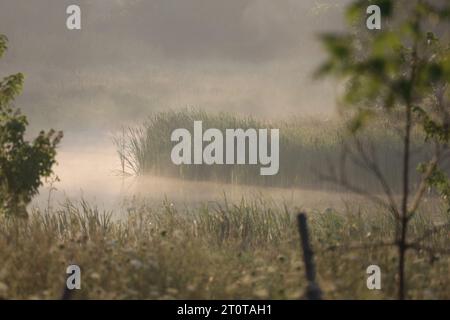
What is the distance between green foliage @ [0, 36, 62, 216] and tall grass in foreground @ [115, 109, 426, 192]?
45.7 ft

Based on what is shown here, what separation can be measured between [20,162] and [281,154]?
16.1 meters

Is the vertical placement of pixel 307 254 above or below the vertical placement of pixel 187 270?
above

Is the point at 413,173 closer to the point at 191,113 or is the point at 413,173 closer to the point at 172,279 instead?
the point at 191,113

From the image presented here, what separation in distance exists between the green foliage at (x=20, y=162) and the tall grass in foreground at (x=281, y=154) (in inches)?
549

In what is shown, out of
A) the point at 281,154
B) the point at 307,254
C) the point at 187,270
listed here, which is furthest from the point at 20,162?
the point at 281,154

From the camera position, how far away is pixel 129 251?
34.3 feet

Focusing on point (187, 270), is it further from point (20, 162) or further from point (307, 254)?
point (20, 162)

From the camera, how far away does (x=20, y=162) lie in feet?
43.5

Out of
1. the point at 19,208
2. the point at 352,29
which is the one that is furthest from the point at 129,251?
the point at 352,29

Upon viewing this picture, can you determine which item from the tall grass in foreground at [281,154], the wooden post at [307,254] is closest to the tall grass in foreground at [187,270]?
the wooden post at [307,254]

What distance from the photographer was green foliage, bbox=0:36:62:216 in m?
13.3

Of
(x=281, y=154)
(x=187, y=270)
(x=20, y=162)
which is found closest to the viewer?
(x=187, y=270)

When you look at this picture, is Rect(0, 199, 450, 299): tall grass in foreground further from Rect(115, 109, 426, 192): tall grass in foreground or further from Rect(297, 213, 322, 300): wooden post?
Rect(115, 109, 426, 192): tall grass in foreground
